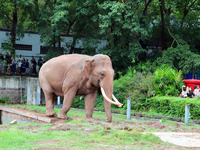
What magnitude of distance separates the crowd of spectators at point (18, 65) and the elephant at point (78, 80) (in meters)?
12.7

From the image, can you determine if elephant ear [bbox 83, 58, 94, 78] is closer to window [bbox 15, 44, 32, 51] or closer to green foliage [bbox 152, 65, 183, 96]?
Result: green foliage [bbox 152, 65, 183, 96]

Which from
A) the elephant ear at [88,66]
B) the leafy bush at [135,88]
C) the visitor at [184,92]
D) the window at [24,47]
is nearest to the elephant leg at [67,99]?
the elephant ear at [88,66]

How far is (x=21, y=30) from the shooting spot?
26.6 meters

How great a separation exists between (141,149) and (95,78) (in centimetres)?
537

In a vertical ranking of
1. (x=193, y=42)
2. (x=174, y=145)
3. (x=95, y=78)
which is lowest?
(x=174, y=145)

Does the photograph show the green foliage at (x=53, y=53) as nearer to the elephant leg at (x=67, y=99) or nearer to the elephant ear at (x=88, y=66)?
the elephant leg at (x=67, y=99)

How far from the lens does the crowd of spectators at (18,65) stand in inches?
1000

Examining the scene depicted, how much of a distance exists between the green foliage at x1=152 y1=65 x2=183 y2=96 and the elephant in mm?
6996

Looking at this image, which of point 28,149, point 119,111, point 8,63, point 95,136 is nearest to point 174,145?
point 95,136

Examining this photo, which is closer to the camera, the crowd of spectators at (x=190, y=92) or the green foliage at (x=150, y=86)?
the crowd of spectators at (x=190, y=92)

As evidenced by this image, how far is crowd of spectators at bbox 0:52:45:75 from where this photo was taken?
2541cm

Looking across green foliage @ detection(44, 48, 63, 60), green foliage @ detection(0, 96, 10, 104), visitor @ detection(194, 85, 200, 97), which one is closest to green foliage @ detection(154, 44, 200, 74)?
visitor @ detection(194, 85, 200, 97)

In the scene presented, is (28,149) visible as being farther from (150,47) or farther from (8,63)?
(150,47)

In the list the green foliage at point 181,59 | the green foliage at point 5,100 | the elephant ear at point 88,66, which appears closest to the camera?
the elephant ear at point 88,66
